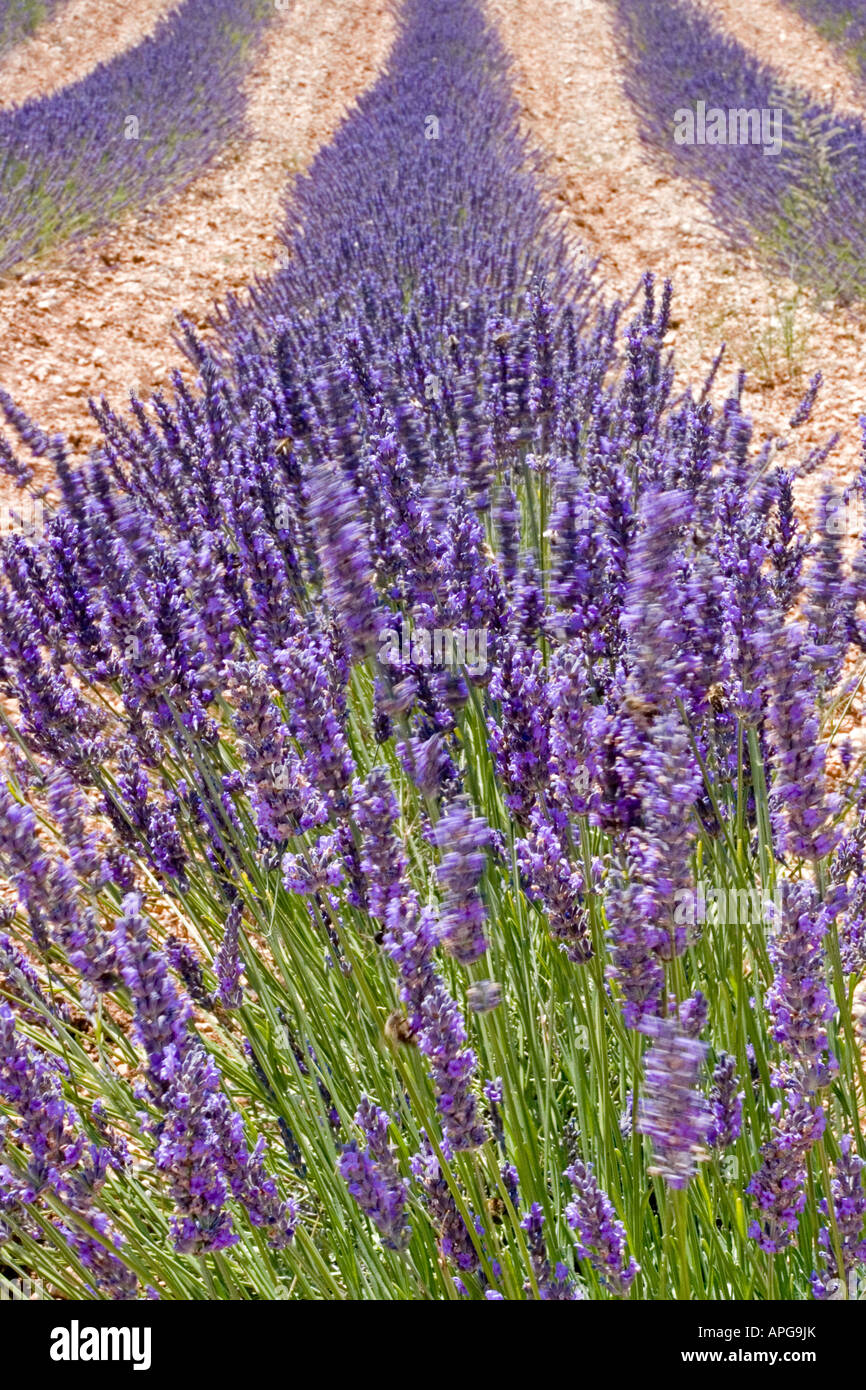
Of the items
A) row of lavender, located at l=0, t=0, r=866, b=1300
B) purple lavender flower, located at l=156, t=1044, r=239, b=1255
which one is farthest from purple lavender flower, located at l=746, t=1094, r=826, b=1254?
purple lavender flower, located at l=156, t=1044, r=239, b=1255

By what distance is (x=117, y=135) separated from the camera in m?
10.5

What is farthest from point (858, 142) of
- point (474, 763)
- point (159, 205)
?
point (474, 763)

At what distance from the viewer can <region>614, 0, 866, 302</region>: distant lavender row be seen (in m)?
8.23

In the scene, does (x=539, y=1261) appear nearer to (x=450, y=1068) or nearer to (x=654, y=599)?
A: (x=450, y=1068)

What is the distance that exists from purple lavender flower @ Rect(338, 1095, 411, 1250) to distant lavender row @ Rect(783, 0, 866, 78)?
14.4 meters

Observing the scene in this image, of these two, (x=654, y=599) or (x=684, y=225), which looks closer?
Answer: (x=654, y=599)

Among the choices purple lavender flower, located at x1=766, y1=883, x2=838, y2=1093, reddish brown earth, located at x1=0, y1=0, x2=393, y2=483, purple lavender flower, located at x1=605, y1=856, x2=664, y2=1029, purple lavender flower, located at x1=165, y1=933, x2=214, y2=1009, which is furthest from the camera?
reddish brown earth, located at x1=0, y1=0, x2=393, y2=483

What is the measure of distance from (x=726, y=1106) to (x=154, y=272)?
8.58 m

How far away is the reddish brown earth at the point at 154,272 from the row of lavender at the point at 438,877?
155 inches

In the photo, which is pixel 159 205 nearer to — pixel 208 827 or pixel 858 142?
pixel 858 142

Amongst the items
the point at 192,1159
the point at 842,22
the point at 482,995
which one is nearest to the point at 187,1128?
the point at 192,1159
